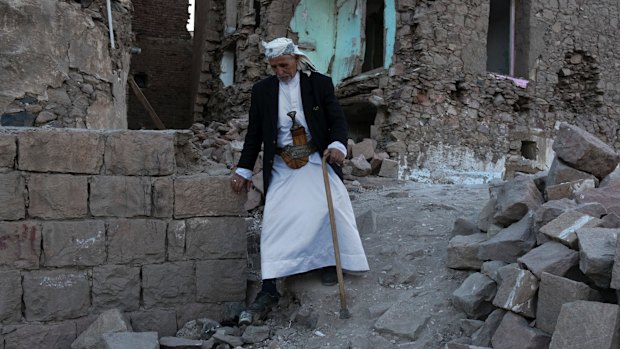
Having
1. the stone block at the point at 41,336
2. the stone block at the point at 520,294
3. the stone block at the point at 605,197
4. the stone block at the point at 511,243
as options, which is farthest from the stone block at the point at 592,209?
the stone block at the point at 41,336

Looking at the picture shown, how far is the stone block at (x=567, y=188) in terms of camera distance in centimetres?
355

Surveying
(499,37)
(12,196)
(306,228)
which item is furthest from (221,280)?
(499,37)

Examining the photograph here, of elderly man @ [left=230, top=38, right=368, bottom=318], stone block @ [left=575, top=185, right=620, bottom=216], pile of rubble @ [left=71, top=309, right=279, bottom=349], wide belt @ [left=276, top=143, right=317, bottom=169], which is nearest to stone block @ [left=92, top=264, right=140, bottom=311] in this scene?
pile of rubble @ [left=71, top=309, right=279, bottom=349]

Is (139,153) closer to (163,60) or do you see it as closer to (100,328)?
(100,328)

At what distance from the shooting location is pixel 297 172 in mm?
3854

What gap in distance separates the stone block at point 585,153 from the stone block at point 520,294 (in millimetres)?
1169

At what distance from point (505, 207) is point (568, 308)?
3.79ft

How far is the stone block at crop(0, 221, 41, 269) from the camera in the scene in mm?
3654

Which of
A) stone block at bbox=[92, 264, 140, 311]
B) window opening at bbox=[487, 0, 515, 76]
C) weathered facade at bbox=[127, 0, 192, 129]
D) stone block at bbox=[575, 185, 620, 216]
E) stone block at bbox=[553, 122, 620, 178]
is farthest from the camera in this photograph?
weathered facade at bbox=[127, 0, 192, 129]

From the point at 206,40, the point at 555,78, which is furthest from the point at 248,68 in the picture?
the point at 555,78

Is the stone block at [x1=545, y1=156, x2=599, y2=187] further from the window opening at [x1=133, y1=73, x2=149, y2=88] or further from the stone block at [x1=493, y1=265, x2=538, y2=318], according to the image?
the window opening at [x1=133, y1=73, x2=149, y2=88]

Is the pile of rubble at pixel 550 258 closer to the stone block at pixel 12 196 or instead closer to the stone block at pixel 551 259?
the stone block at pixel 551 259

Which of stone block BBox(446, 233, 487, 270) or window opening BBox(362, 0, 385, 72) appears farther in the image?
window opening BBox(362, 0, 385, 72)

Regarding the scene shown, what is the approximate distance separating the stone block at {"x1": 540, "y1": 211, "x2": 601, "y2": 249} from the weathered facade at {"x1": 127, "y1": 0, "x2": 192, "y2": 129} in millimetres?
13970
